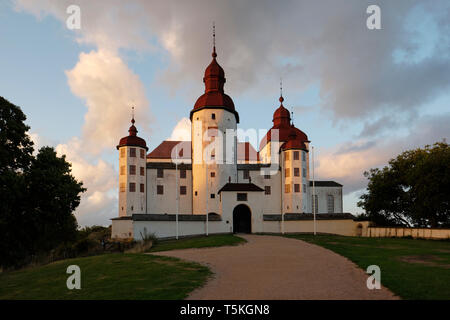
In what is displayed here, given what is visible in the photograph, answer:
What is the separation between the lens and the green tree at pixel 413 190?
32.2 m

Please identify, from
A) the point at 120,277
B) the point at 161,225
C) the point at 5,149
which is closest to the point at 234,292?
the point at 120,277

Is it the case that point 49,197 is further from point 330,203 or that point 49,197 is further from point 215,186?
point 330,203

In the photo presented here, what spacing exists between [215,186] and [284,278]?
31668 mm

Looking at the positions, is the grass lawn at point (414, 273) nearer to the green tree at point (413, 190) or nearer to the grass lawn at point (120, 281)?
the grass lawn at point (120, 281)

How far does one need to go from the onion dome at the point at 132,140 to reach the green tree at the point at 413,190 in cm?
2730

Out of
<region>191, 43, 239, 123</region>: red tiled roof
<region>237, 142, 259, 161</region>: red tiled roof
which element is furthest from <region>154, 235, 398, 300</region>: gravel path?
<region>237, 142, 259, 161</region>: red tiled roof

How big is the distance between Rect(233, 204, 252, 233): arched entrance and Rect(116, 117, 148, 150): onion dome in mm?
15871

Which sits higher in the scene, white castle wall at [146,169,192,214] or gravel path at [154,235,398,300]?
white castle wall at [146,169,192,214]

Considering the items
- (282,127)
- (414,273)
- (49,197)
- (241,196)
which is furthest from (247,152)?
(414,273)

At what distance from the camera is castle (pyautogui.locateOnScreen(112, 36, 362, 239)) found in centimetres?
3675

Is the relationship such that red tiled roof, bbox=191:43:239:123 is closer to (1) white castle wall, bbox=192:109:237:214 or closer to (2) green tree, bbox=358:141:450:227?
(1) white castle wall, bbox=192:109:237:214

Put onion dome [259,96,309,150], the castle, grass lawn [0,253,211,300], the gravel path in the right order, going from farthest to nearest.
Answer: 1. onion dome [259,96,309,150]
2. the castle
3. grass lawn [0,253,211,300]
4. the gravel path

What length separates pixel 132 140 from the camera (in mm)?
45500

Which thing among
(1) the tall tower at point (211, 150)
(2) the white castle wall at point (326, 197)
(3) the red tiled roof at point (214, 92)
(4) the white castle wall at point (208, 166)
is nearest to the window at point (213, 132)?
(1) the tall tower at point (211, 150)
